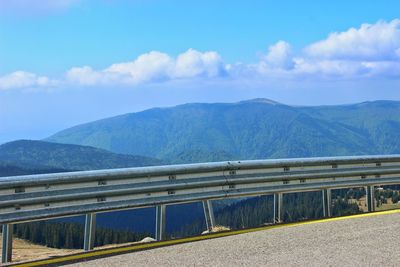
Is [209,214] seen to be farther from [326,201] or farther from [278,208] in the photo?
[326,201]

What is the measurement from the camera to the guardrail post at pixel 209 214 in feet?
29.2

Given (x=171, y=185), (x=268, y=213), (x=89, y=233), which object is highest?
(x=171, y=185)

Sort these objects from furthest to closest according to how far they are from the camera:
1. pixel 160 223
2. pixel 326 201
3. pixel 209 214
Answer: pixel 326 201, pixel 209 214, pixel 160 223

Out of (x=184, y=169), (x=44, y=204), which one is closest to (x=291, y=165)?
(x=184, y=169)

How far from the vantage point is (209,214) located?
354 inches

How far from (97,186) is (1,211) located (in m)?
1.25

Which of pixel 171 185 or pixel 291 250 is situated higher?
pixel 171 185

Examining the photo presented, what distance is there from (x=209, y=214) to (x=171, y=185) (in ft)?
3.55

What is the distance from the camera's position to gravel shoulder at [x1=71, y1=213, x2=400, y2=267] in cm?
626

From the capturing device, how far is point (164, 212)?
8234 millimetres

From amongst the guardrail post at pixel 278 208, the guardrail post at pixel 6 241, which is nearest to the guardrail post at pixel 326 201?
the guardrail post at pixel 278 208

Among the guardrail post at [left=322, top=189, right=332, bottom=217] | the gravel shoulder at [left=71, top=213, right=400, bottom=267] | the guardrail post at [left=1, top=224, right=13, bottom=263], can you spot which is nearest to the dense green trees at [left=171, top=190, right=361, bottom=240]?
the guardrail post at [left=322, top=189, right=332, bottom=217]

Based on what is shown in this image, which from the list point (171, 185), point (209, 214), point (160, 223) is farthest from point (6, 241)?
point (209, 214)

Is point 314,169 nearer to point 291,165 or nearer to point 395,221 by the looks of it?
point 291,165
